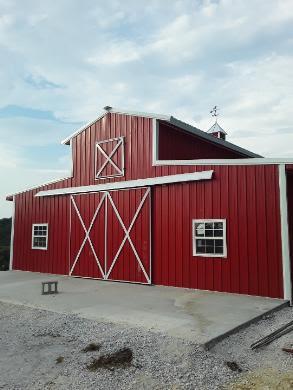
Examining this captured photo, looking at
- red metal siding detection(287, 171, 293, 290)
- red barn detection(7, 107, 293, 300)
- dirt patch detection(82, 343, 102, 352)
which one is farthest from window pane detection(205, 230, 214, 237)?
dirt patch detection(82, 343, 102, 352)

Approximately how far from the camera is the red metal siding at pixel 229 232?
30.5ft

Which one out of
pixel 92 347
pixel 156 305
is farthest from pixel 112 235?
pixel 92 347

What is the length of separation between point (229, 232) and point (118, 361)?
553cm

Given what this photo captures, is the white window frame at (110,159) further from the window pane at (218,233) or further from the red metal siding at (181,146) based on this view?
the window pane at (218,233)

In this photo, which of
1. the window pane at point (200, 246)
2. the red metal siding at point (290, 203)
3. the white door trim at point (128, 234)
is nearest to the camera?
the red metal siding at point (290, 203)

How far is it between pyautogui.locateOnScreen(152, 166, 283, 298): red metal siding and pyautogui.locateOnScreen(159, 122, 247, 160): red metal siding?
4.94 ft

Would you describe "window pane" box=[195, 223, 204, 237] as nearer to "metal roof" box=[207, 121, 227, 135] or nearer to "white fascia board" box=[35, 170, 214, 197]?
"white fascia board" box=[35, 170, 214, 197]

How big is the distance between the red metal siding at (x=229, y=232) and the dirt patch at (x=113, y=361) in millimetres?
4918

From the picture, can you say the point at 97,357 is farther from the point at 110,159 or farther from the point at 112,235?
the point at 110,159

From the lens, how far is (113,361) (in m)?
5.14

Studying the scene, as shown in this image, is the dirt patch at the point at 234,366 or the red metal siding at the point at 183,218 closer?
the dirt patch at the point at 234,366

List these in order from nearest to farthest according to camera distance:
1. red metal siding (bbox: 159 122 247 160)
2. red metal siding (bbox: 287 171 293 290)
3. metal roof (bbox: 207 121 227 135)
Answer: red metal siding (bbox: 287 171 293 290), red metal siding (bbox: 159 122 247 160), metal roof (bbox: 207 121 227 135)

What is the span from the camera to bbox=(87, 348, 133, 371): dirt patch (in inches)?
197

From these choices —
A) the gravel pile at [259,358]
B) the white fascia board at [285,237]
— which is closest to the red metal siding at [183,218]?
the white fascia board at [285,237]
